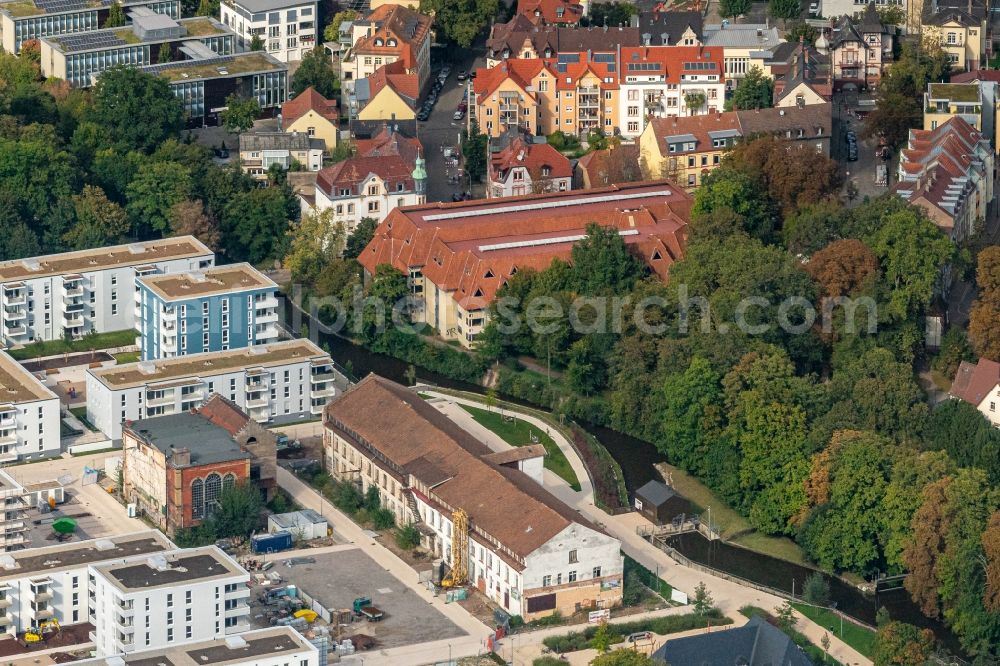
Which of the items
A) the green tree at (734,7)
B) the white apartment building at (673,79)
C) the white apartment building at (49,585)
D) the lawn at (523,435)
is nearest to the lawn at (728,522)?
the lawn at (523,435)

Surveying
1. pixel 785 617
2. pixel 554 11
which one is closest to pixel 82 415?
pixel 785 617

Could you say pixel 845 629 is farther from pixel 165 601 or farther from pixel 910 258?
pixel 165 601

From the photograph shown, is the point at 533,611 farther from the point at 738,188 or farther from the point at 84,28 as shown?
the point at 84,28

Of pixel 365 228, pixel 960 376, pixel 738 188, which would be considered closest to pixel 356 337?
pixel 365 228

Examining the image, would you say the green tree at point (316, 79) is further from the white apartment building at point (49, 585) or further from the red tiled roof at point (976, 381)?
the white apartment building at point (49, 585)

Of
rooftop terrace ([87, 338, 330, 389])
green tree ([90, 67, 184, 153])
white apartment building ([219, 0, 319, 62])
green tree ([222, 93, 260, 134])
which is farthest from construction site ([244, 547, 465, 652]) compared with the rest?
white apartment building ([219, 0, 319, 62])

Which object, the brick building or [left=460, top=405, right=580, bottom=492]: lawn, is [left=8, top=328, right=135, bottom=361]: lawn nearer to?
Answer: the brick building

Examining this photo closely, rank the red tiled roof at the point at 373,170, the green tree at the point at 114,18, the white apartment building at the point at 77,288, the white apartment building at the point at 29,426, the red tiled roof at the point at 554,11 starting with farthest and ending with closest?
the green tree at the point at 114,18, the red tiled roof at the point at 554,11, the red tiled roof at the point at 373,170, the white apartment building at the point at 77,288, the white apartment building at the point at 29,426
